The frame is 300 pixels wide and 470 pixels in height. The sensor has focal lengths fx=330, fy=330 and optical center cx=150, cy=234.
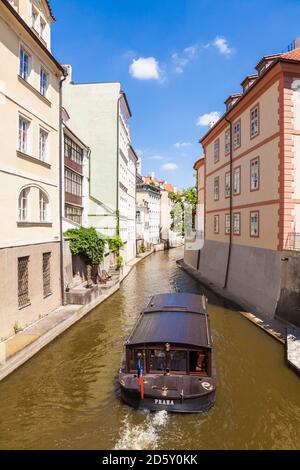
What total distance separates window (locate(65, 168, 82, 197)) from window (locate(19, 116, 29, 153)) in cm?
1107

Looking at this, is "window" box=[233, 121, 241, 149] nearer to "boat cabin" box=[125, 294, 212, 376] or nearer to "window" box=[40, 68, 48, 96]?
"window" box=[40, 68, 48, 96]

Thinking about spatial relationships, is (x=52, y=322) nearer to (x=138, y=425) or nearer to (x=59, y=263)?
(x=59, y=263)

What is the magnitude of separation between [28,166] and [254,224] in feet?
44.8

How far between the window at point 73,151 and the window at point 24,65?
10.6 m

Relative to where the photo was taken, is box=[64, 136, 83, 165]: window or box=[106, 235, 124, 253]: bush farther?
box=[106, 235, 124, 253]: bush

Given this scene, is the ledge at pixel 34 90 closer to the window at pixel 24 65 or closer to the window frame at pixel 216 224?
the window at pixel 24 65

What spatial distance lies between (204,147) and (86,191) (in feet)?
40.8

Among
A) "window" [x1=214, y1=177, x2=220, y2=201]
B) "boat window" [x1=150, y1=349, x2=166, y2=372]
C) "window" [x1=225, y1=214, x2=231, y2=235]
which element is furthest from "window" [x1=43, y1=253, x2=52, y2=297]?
"window" [x1=214, y1=177, x2=220, y2=201]

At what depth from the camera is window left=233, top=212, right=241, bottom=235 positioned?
2349 cm

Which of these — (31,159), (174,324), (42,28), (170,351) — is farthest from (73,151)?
(170,351)

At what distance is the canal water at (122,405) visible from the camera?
820cm

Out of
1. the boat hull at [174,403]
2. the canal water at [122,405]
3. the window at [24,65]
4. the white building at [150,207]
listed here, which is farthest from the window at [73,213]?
the white building at [150,207]
